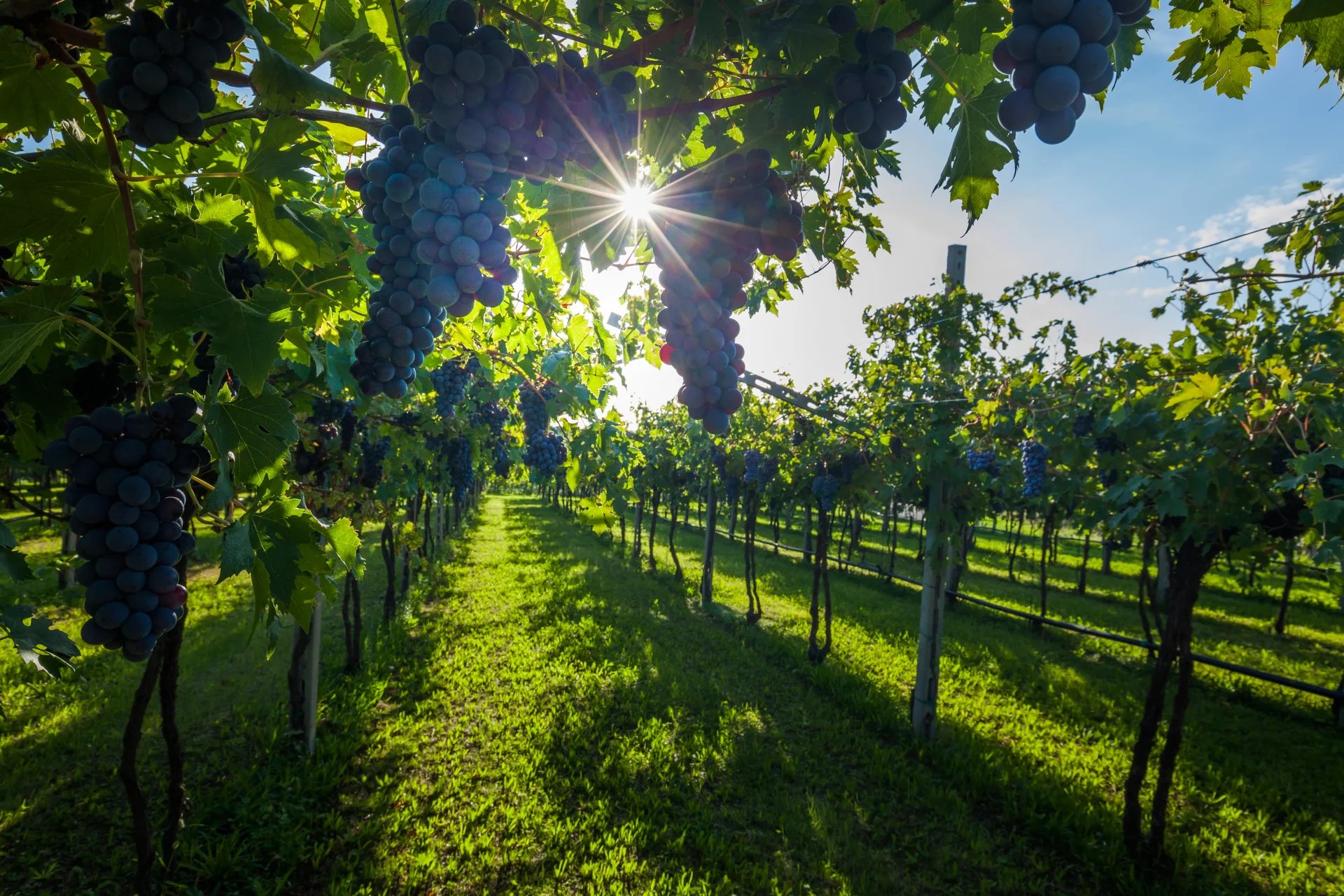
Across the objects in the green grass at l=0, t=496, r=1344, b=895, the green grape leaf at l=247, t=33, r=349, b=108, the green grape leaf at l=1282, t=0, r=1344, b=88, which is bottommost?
the green grass at l=0, t=496, r=1344, b=895

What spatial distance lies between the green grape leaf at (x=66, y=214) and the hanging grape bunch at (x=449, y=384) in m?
4.51

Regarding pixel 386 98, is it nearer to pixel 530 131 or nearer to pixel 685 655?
pixel 530 131

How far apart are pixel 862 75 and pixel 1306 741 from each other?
10994mm

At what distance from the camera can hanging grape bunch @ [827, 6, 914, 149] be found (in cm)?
119

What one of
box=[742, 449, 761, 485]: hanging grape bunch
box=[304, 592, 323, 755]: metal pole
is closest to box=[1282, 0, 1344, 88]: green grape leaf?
box=[304, 592, 323, 755]: metal pole

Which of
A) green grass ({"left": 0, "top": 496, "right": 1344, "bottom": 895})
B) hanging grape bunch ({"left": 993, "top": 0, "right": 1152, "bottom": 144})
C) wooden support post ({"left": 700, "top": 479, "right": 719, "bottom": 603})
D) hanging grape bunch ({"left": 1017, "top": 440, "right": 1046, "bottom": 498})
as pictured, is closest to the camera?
hanging grape bunch ({"left": 993, "top": 0, "right": 1152, "bottom": 144})

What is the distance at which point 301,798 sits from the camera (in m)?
4.62

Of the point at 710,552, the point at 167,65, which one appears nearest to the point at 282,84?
the point at 167,65

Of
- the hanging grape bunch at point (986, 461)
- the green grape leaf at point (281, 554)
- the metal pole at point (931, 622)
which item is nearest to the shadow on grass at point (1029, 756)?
the metal pole at point (931, 622)

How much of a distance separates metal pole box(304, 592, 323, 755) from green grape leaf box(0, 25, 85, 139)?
4.82 m

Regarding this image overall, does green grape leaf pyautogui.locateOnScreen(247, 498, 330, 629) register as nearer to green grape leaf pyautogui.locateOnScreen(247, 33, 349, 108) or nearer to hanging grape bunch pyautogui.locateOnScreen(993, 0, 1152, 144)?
green grape leaf pyautogui.locateOnScreen(247, 33, 349, 108)

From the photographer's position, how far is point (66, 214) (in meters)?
1.22

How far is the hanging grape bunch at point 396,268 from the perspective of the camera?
4.28 ft

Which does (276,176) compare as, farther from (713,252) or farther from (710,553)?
(710,553)
